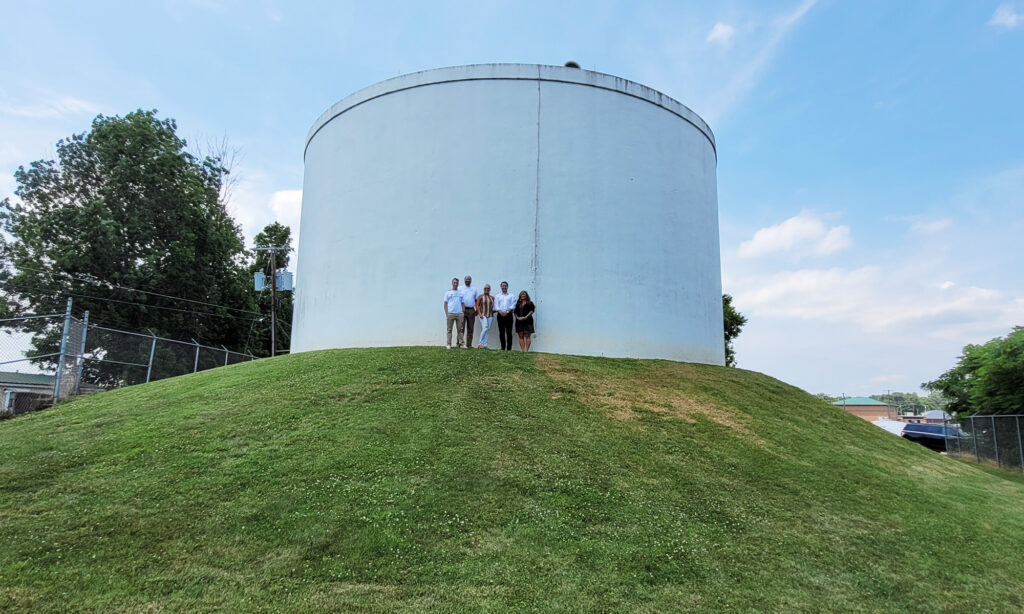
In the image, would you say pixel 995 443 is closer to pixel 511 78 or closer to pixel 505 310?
pixel 505 310

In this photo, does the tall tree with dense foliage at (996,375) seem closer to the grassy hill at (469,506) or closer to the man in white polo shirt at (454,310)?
the grassy hill at (469,506)

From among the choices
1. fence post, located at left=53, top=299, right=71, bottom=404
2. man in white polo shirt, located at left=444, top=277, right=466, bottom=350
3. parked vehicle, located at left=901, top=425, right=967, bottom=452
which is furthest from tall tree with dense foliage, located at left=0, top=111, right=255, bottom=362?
parked vehicle, located at left=901, top=425, right=967, bottom=452

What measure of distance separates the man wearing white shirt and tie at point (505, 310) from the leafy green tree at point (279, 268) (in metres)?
22.9

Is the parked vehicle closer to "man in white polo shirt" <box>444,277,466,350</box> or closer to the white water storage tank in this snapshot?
the white water storage tank

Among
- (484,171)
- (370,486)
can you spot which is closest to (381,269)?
(484,171)

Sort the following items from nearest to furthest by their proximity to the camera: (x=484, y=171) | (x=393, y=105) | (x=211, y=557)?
(x=211, y=557) → (x=484, y=171) → (x=393, y=105)

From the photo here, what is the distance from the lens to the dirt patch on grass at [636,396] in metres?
9.14

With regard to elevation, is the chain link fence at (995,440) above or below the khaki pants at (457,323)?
below

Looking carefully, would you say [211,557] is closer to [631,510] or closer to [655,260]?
[631,510]

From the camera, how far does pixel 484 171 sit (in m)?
13.2

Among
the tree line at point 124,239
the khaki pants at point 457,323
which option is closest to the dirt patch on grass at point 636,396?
the khaki pants at point 457,323

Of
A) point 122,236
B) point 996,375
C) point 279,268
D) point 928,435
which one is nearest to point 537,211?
point 996,375

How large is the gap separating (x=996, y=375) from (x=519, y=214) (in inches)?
559

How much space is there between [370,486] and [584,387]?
4588 millimetres
